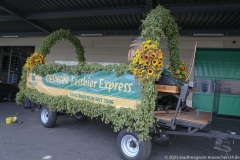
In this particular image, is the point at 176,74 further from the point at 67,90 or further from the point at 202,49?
the point at 202,49

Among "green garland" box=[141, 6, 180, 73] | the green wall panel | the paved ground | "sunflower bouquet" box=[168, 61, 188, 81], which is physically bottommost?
the paved ground

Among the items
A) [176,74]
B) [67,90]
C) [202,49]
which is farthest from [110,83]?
[202,49]

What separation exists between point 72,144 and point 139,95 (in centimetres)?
219

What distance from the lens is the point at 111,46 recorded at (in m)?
11.2

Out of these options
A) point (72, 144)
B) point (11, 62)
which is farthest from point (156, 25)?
point (11, 62)

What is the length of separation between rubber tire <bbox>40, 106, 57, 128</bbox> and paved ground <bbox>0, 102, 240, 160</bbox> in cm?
14

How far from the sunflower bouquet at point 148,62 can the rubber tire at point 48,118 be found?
10.7 ft

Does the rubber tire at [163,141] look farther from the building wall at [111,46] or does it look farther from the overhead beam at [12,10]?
the overhead beam at [12,10]

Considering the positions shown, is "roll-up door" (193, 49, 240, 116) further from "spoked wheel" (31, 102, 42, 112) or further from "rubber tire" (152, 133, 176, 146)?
"spoked wheel" (31, 102, 42, 112)

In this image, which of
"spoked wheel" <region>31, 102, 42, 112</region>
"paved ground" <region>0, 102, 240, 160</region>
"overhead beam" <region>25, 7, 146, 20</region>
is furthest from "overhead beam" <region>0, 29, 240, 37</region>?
"spoked wheel" <region>31, 102, 42, 112</region>

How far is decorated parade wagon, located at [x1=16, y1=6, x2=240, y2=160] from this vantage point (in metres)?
3.72

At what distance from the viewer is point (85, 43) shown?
11.8 m

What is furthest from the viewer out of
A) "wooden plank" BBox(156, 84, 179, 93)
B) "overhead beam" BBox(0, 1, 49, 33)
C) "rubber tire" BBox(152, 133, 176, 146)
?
"overhead beam" BBox(0, 1, 49, 33)

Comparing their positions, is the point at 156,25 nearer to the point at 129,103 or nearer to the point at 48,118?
the point at 129,103
